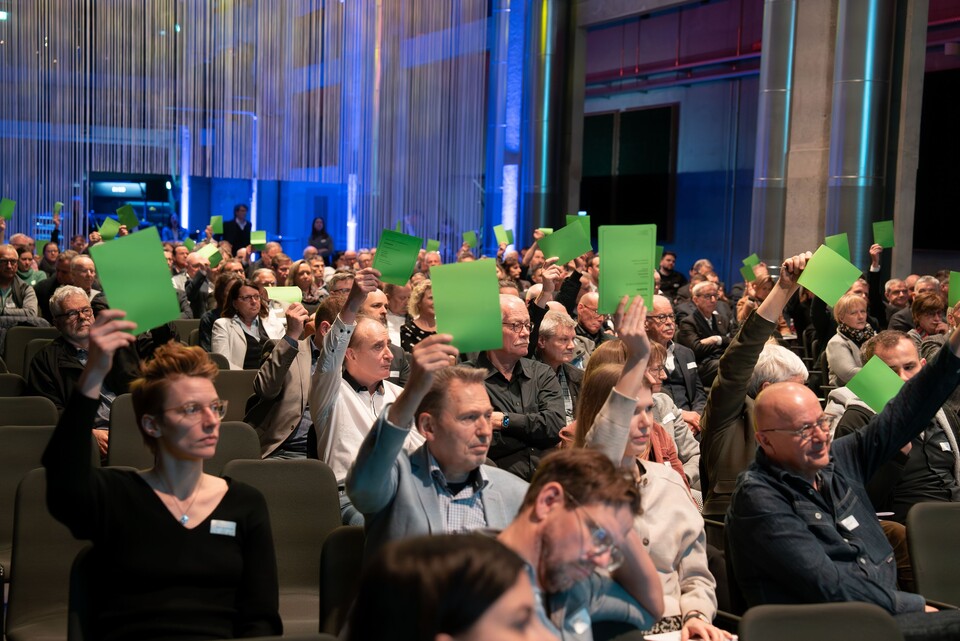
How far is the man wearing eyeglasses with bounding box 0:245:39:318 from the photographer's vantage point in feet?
26.4

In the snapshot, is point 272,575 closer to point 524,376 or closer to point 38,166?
point 524,376

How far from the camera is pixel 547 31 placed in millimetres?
16625

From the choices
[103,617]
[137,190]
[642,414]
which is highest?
[137,190]

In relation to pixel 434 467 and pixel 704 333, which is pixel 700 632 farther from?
pixel 704 333

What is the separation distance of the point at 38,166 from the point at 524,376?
9244mm

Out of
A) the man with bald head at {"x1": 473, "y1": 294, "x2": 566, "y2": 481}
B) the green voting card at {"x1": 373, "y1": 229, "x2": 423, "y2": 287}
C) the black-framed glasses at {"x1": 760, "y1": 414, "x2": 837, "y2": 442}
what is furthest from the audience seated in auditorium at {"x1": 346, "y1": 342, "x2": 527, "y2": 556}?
the green voting card at {"x1": 373, "y1": 229, "x2": 423, "y2": 287}

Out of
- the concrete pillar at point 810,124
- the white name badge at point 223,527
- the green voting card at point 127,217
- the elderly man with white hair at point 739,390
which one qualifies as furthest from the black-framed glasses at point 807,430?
the concrete pillar at point 810,124

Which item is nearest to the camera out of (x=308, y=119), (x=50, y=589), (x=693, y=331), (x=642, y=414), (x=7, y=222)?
(x=642, y=414)

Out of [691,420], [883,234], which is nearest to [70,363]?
[691,420]

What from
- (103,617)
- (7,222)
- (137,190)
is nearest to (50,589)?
(103,617)

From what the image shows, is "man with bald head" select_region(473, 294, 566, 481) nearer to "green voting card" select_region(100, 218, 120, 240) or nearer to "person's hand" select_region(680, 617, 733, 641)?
"person's hand" select_region(680, 617, 733, 641)

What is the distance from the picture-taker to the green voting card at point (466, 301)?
3.16 metres

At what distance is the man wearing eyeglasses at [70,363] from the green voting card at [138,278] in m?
2.54

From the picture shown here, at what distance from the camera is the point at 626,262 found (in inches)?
150
